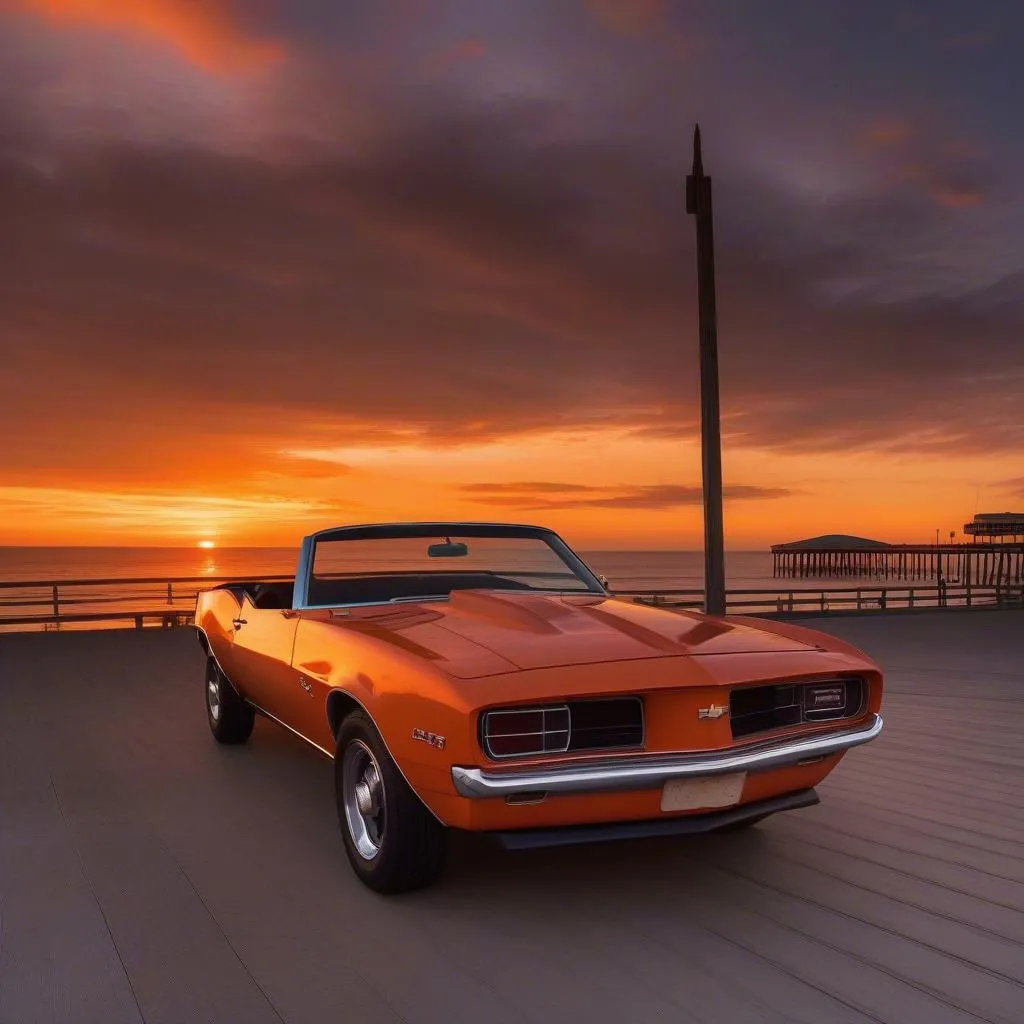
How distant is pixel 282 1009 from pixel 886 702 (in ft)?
20.8

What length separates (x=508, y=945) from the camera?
3.05 meters

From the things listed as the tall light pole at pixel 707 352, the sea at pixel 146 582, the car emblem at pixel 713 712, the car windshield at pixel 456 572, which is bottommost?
the sea at pixel 146 582

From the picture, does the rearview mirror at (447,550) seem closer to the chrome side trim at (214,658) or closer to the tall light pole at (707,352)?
the chrome side trim at (214,658)

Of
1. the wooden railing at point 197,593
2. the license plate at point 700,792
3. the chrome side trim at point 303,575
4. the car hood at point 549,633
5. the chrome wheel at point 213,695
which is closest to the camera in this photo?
the license plate at point 700,792

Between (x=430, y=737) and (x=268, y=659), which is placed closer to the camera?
(x=430, y=737)

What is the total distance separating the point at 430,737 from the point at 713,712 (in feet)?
3.13

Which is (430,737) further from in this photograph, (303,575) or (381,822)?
(303,575)

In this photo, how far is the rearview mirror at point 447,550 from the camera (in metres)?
4.99

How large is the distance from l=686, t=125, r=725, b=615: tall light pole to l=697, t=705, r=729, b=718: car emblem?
23.5ft

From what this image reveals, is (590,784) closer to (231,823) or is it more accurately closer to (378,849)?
(378,849)

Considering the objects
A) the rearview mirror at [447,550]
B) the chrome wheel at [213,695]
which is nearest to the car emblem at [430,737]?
the rearview mirror at [447,550]

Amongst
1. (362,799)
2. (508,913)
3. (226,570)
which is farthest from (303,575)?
(226,570)

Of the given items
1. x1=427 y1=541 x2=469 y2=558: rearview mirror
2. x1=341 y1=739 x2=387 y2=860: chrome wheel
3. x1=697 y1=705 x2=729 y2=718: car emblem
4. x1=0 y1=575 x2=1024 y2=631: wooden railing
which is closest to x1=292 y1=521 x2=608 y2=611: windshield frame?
x1=427 y1=541 x2=469 y2=558: rearview mirror

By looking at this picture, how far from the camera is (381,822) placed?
3.57 meters
